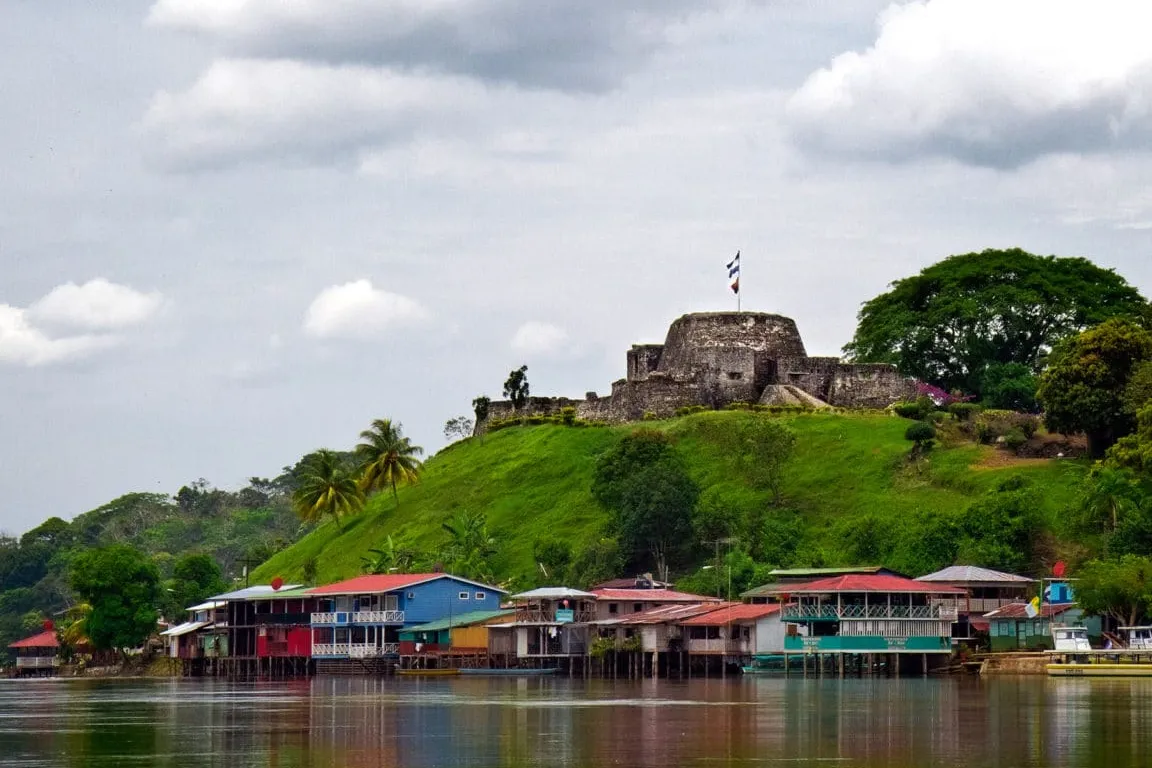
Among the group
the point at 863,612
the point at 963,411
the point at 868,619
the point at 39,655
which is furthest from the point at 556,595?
the point at 39,655

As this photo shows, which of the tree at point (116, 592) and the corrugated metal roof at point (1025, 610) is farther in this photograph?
the tree at point (116, 592)

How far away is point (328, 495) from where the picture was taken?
432ft

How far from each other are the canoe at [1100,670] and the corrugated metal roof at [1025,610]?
506 cm

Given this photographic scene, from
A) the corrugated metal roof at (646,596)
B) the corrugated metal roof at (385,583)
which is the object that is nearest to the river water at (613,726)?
the corrugated metal roof at (646,596)

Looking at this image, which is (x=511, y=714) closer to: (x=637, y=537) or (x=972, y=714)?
(x=972, y=714)

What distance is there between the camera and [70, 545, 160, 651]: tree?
115188 mm

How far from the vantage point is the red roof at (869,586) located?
285 feet

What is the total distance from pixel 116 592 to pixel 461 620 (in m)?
25.5

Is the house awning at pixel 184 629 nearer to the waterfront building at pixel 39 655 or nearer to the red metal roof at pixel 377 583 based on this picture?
the red metal roof at pixel 377 583

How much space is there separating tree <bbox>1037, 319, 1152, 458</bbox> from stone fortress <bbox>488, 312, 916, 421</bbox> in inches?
827

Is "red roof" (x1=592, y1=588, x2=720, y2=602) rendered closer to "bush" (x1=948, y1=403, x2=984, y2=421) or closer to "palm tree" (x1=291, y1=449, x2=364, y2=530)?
"bush" (x1=948, y1=403, x2=984, y2=421)

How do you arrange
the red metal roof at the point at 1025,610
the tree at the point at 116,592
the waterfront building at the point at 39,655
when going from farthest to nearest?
the waterfront building at the point at 39,655 → the tree at the point at 116,592 → the red metal roof at the point at 1025,610

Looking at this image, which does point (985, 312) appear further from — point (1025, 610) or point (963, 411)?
point (1025, 610)

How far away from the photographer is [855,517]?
349 ft
